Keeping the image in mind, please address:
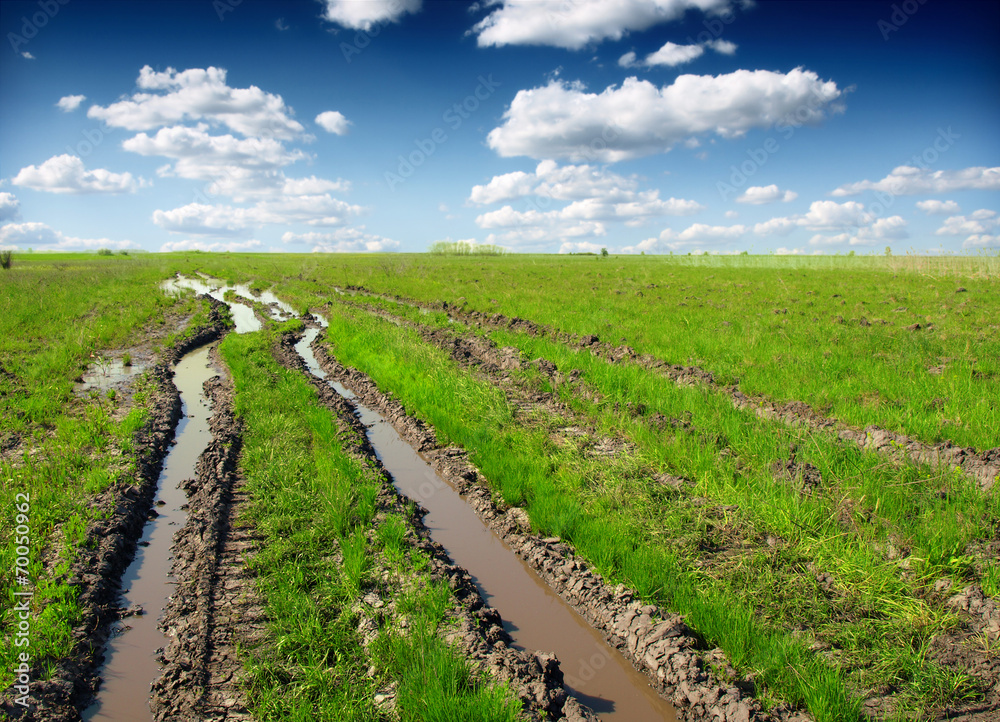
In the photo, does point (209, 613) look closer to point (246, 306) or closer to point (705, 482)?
point (705, 482)

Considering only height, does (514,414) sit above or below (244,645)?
above

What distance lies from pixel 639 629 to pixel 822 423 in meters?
6.04

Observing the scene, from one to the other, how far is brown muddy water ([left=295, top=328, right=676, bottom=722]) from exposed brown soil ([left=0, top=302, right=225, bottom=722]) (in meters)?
3.24

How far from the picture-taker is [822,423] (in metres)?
8.66

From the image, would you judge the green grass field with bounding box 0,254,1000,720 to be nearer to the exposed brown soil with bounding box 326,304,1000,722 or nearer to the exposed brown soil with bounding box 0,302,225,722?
the exposed brown soil with bounding box 326,304,1000,722

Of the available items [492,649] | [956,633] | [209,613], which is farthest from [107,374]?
[956,633]

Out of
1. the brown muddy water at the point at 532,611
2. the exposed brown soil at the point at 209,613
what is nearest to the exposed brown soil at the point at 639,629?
the brown muddy water at the point at 532,611

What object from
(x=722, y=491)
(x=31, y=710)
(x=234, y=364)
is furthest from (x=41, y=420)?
(x=722, y=491)

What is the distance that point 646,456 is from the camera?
24.5 feet

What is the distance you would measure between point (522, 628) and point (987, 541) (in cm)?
470

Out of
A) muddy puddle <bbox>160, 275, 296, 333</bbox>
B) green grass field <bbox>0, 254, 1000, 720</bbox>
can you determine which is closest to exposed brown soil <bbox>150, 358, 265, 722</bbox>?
green grass field <bbox>0, 254, 1000, 720</bbox>

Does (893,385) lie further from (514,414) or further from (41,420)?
(41,420)

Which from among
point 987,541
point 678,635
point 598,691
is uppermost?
point 987,541

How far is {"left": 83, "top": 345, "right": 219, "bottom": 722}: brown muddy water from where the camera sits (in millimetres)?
A: 3992
